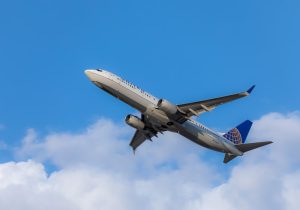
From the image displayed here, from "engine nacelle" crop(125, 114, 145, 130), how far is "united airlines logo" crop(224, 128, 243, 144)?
12017 mm

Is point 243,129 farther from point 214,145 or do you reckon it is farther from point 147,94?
point 147,94

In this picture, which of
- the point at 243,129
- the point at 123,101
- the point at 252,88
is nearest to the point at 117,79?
the point at 123,101

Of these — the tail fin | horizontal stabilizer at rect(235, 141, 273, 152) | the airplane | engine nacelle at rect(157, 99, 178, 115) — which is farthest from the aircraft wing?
the tail fin

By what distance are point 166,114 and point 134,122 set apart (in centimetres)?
749

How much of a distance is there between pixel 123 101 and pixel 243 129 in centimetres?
2256

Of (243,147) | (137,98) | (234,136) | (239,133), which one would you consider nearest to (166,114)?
(137,98)

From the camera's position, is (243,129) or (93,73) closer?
(93,73)

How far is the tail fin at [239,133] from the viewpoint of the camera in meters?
87.2

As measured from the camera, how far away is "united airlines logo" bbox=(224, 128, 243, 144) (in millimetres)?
86938

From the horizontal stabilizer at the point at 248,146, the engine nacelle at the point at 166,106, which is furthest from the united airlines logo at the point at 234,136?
the engine nacelle at the point at 166,106

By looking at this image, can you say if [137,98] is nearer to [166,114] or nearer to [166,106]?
[166,106]

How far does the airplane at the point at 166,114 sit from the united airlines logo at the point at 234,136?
1.92 metres

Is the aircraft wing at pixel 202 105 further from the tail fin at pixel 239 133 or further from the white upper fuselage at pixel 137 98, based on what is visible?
the tail fin at pixel 239 133

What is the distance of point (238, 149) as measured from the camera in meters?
84.6
